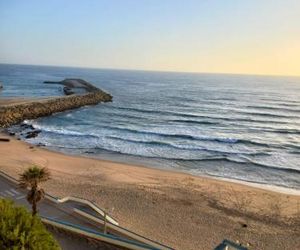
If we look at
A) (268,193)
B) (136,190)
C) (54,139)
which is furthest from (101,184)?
(54,139)

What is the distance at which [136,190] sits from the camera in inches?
989

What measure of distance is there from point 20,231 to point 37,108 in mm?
50304

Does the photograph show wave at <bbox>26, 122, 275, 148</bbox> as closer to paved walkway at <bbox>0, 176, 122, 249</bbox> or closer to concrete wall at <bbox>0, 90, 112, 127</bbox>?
concrete wall at <bbox>0, 90, 112, 127</bbox>

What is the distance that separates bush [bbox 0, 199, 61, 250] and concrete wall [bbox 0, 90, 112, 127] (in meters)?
40.5

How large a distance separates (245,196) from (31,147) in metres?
21.5

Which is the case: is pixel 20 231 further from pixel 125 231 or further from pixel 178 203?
pixel 178 203

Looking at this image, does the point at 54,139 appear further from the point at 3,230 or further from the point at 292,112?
the point at 292,112

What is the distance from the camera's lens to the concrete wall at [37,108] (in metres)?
49.8

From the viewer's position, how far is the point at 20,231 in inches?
342

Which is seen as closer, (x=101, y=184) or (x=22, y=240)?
(x=22, y=240)

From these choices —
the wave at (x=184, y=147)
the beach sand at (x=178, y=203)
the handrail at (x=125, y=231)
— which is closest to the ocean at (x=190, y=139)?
the wave at (x=184, y=147)

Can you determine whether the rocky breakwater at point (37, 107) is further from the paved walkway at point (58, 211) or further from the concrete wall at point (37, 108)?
the paved walkway at point (58, 211)

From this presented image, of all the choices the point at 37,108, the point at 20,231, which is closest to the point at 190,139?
the point at 37,108

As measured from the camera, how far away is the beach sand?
759 inches
